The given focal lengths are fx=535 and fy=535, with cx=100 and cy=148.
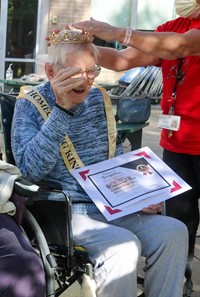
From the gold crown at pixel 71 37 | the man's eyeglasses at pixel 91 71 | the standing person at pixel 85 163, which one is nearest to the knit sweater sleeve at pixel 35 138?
the standing person at pixel 85 163

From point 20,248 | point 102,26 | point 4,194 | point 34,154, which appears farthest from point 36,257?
point 102,26

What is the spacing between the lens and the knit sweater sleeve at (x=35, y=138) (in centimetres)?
235

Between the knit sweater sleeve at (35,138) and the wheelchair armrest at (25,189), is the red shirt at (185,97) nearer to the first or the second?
the knit sweater sleeve at (35,138)

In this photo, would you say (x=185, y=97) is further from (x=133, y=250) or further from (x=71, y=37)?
(x=133, y=250)

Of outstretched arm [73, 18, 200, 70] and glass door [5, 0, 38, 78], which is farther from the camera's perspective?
glass door [5, 0, 38, 78]

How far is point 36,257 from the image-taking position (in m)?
2.07

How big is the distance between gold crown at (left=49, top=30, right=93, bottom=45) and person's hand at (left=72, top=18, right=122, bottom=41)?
0.09ft

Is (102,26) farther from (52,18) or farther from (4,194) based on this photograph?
(52,18)

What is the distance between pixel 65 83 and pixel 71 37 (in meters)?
0.29

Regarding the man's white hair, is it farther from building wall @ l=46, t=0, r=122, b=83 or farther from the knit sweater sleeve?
building wall @ l=46, t=0, r=122, b=83

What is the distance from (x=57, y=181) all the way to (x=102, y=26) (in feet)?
2.55

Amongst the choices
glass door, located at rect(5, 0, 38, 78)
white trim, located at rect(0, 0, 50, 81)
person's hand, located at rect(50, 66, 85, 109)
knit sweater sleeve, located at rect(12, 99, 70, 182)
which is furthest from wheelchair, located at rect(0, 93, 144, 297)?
glass door, located at rect(5, 0, 38, 78)

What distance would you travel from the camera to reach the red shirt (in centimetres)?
283

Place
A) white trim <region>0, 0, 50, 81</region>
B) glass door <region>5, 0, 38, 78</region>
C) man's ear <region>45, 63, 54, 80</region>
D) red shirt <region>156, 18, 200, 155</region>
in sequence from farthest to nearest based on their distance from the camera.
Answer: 1. glass door <region>5, 0, 38, 78</region>
2. white trim <region>0, 0, 50, 81</region>
3. red shirt <region>156, 18, 200, 155</region>
4. man's ear <region>45, 63, 54, 80</region>
